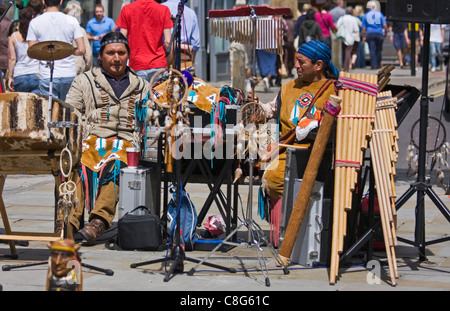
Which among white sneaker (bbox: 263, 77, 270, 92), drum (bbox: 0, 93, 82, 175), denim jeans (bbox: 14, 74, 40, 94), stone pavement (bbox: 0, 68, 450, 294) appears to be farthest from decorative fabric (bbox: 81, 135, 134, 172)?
white sneaker (bbox: 263, 77, 270, 92)

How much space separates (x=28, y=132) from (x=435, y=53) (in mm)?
19595

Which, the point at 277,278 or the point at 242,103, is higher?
the point at 242,103

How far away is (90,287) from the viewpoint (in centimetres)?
588

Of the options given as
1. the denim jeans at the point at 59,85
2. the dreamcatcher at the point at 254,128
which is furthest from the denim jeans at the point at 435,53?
the dreamcatcher at the point at 254,128

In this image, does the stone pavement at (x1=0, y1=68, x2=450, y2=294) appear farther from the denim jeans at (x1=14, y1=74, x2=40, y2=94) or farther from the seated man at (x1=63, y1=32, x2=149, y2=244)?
the denim jeans at (x1=14, y1=74, x2=40, y2=94)

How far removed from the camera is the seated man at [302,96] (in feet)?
23.0

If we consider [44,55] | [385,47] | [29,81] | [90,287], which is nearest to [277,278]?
[90,287]

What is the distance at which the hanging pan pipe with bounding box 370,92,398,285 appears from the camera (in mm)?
6285

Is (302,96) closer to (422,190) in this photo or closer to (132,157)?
(422,190)

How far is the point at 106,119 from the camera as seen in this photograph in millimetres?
7645

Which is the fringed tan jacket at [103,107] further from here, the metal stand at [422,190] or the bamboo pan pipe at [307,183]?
the metal stand at [422,190]
